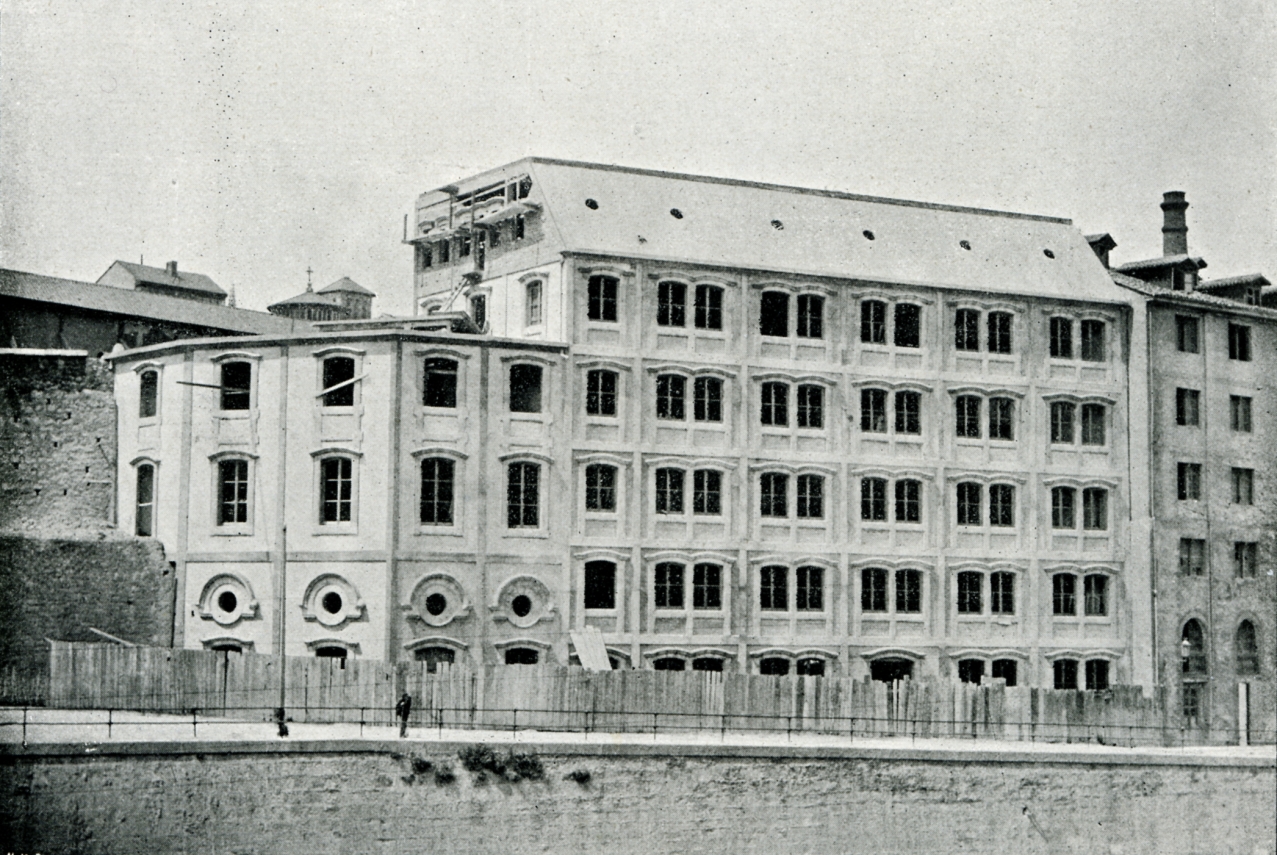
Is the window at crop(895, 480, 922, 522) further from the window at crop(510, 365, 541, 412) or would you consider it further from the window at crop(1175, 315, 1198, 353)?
the window at crop(510, 365, 541, 412)

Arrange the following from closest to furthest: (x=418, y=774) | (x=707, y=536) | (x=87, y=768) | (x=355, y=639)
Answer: (x=87, y=768)
(x=418, y=774)
(x=355, y=639)
(x=707, y=536)

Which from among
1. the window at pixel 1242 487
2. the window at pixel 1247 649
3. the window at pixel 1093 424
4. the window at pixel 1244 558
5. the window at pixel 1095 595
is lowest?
the window at pixel 1247 649

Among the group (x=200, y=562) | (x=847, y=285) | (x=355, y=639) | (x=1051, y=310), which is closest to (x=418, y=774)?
(x=355, y=639)

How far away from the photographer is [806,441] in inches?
2109

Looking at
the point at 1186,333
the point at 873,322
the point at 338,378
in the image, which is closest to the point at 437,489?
the point at 338,378

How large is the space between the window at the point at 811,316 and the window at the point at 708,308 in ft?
8.62

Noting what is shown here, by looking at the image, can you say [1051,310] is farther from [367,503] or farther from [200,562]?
[200,562]

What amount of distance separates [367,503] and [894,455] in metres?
16.2

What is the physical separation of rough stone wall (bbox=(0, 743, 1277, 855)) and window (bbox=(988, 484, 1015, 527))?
481 inches

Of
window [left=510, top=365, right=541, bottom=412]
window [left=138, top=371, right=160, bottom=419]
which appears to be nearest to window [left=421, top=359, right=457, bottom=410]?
window [left=510, top=365, right=541, bottom=412]

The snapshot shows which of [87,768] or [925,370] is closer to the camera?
[87,768]

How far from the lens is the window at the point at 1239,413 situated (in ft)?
194

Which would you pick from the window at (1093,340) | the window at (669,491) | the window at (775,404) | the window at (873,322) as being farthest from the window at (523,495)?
the window at (1093,340)

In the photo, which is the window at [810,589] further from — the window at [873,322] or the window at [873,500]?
the window at [873,322]
